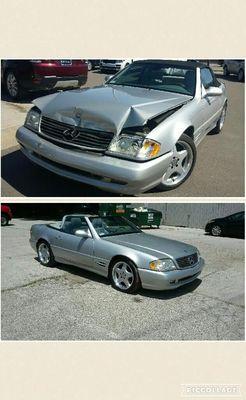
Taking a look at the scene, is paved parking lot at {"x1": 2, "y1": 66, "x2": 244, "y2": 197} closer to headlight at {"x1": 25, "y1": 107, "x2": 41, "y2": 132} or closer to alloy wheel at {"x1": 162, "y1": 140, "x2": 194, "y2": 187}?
alloy wheel at {"x1": 162, "y1": 140, "x2": 194, "y2": 187}

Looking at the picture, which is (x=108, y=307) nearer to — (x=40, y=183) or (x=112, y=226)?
(x=112, y=226)

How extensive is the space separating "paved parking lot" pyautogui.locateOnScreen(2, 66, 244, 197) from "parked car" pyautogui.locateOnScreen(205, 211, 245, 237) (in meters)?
1.01

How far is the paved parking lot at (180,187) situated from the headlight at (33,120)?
442 mm

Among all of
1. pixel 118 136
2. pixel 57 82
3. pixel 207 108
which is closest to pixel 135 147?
pixel 118 136

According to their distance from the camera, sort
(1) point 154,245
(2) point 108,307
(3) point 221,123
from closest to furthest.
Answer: (2) point 108,307, (1) point 154,245, (3) point 221,123

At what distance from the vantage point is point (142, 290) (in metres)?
4.17

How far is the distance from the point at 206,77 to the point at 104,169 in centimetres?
264

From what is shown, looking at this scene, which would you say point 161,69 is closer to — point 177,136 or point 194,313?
point 177,136

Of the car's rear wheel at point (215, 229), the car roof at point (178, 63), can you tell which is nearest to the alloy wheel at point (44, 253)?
the car roof at point (178, 63)

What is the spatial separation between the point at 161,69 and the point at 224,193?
1821 millimetres

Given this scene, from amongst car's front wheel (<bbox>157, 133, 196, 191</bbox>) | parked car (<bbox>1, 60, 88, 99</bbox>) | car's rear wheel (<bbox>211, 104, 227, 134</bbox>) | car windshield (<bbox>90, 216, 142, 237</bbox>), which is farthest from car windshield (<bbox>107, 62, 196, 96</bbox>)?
car windshield (<bbox>90, 216, 142, 237</bbox>)

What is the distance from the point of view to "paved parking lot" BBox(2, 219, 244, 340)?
11.3 ft

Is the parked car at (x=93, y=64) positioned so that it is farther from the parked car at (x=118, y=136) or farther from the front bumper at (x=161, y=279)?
the front bumper at (x=161, y=279)

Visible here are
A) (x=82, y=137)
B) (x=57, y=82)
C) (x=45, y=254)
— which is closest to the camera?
(x=82, y=137)
